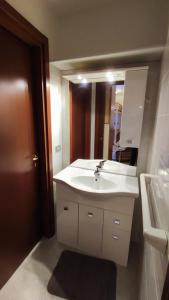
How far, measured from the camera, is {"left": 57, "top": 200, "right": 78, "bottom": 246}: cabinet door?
59.5 inches

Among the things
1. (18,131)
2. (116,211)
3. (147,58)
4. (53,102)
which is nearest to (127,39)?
(147,58)

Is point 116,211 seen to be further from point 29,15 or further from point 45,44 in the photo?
point 29,15

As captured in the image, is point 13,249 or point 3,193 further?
point 13,249

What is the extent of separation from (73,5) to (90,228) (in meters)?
1.95

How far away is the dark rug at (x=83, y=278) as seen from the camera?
4.08ft

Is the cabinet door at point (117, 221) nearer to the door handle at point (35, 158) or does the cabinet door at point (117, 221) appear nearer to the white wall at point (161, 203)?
the white wall at point (161, 203)

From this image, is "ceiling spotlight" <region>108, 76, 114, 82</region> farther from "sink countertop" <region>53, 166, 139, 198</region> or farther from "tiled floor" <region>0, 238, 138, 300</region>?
"tiled floor" <region>0, 238, 138, 300</region>

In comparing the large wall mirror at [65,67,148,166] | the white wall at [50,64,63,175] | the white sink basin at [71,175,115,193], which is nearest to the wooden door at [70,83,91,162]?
the large wall mirror at [65,67,148,166]

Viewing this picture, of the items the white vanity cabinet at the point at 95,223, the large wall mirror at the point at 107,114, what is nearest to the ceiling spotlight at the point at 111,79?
the large wall mirror at the point at 107,114

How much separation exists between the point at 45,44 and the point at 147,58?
87 cm

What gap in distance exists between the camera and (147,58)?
1332 millimetres

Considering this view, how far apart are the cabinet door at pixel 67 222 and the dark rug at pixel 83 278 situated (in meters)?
0.15

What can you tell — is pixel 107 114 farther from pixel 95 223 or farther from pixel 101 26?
pixel 95 223

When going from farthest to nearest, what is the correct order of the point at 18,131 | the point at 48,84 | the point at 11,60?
the point at 48,84 → the point at 18,131 → the point at 11,60
